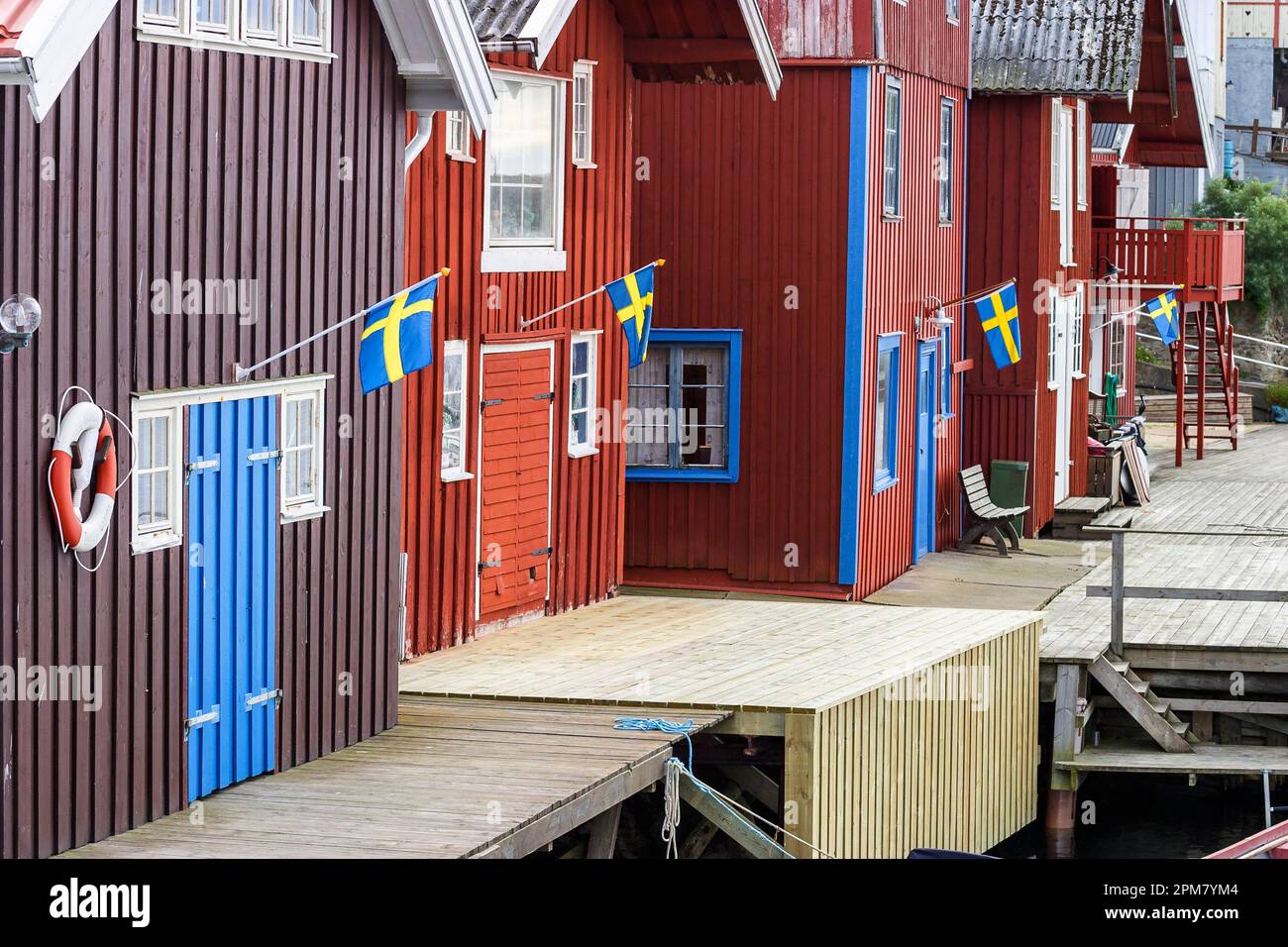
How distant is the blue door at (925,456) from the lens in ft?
73.6

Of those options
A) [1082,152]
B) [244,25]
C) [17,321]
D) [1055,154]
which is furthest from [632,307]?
[1082,152]

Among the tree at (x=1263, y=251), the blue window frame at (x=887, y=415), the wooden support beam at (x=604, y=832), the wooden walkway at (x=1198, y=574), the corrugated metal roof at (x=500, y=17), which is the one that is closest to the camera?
the wooden support beam at (x=604, y=832)

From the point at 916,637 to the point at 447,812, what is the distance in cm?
621

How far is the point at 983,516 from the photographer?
23312mm

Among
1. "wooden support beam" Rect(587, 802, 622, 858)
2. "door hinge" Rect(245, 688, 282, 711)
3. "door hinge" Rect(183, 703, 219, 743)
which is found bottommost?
→ "wooden support beam" Rect(587, 802, 622, 858)

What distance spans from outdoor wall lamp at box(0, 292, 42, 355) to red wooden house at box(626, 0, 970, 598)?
10899 millimetres

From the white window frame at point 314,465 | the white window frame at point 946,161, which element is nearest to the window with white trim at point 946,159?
the white window frame at point 946,161

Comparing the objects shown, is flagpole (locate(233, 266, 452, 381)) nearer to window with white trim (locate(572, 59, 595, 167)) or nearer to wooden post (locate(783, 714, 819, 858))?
wooden post (locate(783, 714, 819, 858))

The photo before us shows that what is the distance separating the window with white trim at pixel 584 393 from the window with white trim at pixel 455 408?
185 cm

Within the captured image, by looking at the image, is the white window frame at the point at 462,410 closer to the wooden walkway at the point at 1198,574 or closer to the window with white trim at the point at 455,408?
the window with white trim at the point at 455,408

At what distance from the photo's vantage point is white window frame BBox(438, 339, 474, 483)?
15023 mm

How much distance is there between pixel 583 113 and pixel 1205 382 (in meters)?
22.1

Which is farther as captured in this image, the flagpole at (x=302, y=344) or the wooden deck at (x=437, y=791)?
the flagpole at (x=302, y=344)

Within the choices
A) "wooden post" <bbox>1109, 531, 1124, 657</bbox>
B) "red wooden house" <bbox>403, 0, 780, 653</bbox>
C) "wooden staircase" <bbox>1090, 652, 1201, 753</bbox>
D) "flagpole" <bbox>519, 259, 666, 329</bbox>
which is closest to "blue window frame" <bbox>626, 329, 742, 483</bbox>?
"red wooden house" <bbox>403, 0, 780, 653</bbox>
